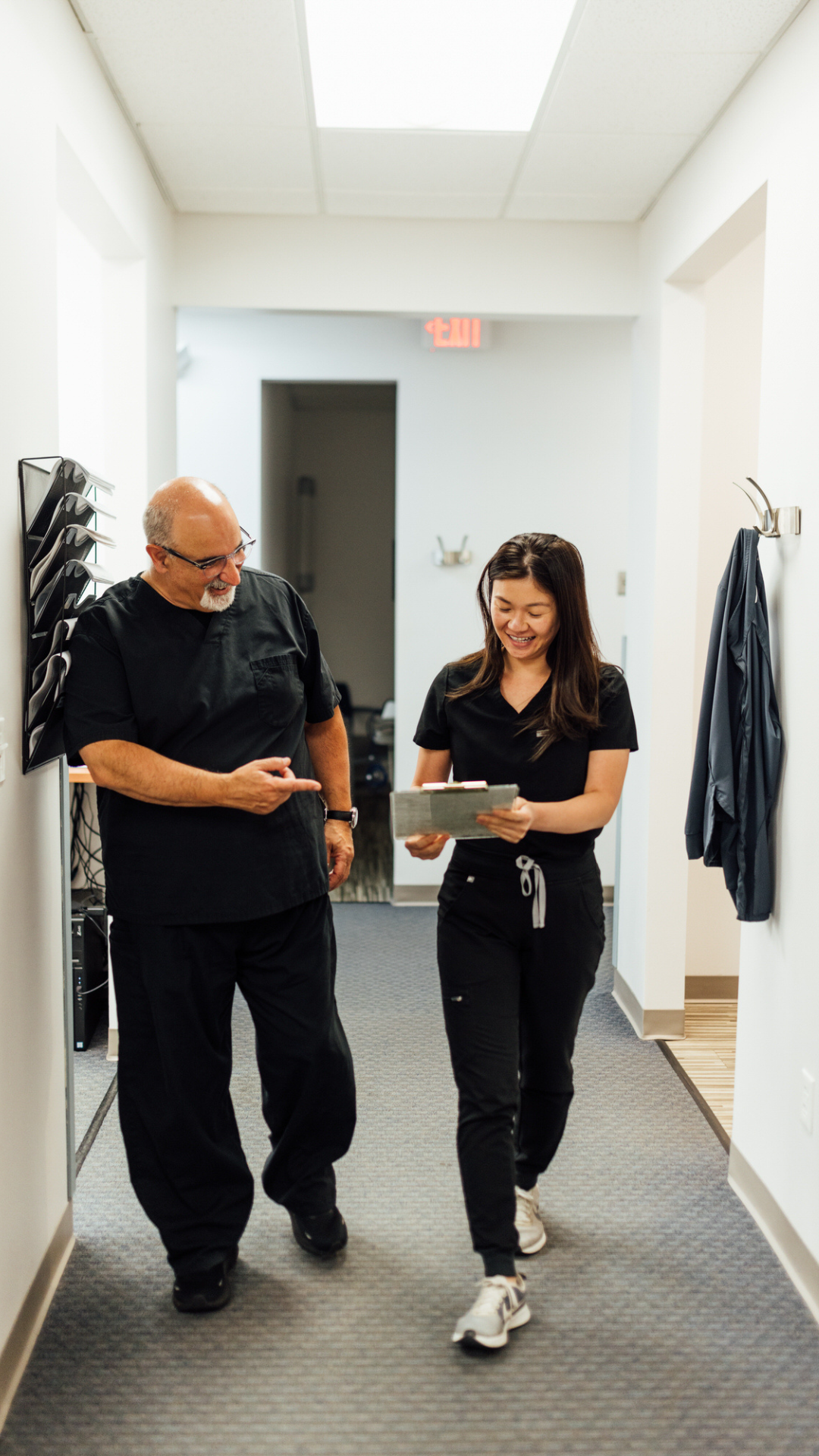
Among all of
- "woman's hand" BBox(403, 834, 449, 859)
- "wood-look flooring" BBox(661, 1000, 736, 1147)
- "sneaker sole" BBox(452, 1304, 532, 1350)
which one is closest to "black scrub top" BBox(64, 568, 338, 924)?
"woman's hand" BBox(403, 834, 449, 859)

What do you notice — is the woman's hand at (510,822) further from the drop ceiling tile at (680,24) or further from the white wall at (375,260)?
the white wall at (375,260)

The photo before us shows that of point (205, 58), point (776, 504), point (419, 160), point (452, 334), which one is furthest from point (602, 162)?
point (452, 334)

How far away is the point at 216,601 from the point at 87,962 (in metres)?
1.79

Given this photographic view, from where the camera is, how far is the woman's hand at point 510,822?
1844 millimetres

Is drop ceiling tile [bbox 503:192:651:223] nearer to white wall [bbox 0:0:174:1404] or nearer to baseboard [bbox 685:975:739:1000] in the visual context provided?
white wall [bbox 0:0:174:1404]

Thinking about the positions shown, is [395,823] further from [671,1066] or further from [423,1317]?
[671,1066]

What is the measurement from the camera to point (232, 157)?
10.4 feet

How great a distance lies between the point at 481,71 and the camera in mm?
2652

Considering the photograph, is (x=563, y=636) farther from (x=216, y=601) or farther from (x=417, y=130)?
(x=417, y=130)

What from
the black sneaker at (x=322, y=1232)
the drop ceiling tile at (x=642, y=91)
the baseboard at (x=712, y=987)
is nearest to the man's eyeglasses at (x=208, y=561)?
the black sneaker at (x=322, y=1232)

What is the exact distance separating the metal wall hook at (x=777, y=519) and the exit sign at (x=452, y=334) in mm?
2578

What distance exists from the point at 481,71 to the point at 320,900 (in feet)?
6.60

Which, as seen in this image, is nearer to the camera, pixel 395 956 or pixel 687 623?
pixel 687 623

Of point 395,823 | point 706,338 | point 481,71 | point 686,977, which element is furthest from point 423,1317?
point 706,338
